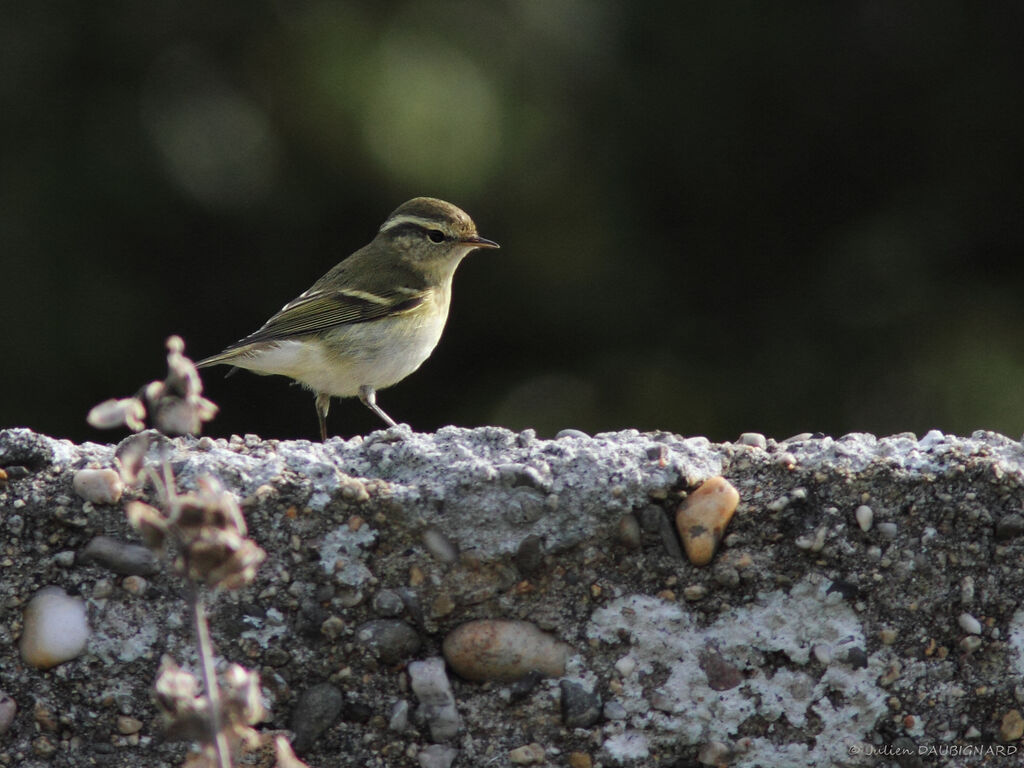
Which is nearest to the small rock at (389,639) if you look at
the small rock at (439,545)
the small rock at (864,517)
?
the small rock at (439,545)

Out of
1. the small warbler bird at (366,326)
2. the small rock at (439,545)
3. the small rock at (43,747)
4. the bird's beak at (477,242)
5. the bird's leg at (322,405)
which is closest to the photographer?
the small rock at (43,747)

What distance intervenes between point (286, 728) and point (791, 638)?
89 cm

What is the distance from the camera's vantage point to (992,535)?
2.28 metres

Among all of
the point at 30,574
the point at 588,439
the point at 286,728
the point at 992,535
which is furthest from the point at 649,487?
the point at 30,574

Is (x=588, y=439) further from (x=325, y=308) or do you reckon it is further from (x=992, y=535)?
(x=325, y=308)

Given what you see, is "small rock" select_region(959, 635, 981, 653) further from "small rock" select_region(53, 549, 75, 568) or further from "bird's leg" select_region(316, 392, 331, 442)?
"bird's leg" select_region(316, 392, 331, 442)

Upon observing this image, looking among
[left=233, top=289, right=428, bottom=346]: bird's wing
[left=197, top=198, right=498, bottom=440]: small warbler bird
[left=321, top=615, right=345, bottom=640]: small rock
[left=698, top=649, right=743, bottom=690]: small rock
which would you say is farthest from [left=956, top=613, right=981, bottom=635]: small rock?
[left=233, top=289, right=428, bottom=346]: bird's wing

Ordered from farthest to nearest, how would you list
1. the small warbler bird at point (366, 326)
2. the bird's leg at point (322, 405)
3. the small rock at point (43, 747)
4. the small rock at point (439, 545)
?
the bird's leg at point (322, 405) → the small warbler bird at point (366, 326) → the small rock at point (439, 545) → the small rock at point (43, 747)

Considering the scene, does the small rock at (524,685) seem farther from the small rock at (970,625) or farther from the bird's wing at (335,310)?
the bird's wing at (335,310)

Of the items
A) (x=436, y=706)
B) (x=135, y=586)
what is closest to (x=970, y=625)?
(x=436, y=706)

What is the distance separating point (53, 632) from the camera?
7.13 feet

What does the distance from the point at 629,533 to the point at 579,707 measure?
319 millimetres

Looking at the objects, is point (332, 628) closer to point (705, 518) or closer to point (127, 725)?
point (127, 725)

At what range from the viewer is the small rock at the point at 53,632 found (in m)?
2.17
